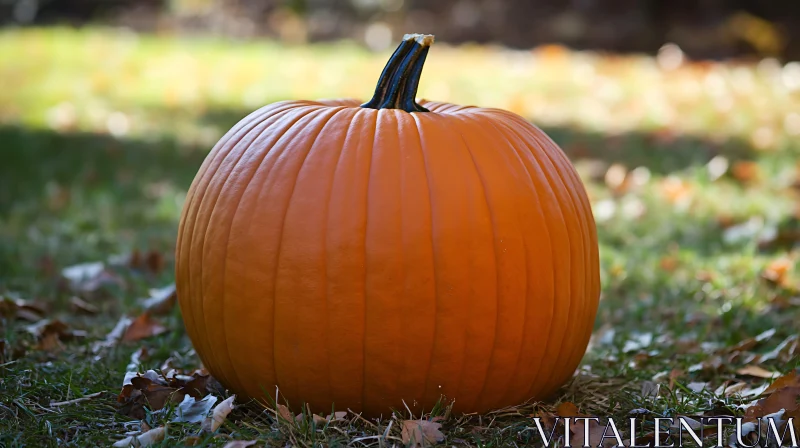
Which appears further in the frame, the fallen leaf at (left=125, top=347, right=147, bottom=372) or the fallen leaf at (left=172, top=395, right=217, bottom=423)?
the fallen leaf at (left=125, top=347, right=147, bottom=372)

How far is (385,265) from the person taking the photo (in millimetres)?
2055

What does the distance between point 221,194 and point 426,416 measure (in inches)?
31.1

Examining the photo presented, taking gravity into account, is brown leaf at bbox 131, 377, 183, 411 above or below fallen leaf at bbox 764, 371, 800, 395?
below

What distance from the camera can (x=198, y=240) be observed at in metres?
2.27

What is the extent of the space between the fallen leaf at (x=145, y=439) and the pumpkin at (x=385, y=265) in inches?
10.3

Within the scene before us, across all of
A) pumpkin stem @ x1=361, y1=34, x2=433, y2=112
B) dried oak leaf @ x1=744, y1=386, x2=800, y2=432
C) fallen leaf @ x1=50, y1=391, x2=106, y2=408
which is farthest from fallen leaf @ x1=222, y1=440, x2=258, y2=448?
dried oak leaf @ x1=744, y1=386, x2=800, y2=432

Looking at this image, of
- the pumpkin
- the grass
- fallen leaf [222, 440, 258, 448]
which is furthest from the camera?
the grass

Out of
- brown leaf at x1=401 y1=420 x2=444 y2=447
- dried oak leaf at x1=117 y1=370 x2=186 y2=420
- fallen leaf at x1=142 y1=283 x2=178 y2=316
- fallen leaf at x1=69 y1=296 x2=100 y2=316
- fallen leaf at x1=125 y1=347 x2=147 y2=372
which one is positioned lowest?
fallen leaf at x1=69 y1=296 x2=100 y2=316

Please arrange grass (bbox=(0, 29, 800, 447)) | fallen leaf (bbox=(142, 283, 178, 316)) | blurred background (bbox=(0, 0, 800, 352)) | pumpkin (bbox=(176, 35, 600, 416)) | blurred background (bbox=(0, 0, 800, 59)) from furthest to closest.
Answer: blurred background (bbox=(0, 0, 800, 59))
blurred background (bbox=(0, 0, 800, 352))
fallen leaf (bbox=(142, 283, 178, 316))
grass (bbox=(0, 29, 800, 447))
pumpkin (bbox=(176, 35, 600, 416))

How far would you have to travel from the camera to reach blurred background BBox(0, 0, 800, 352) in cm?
376

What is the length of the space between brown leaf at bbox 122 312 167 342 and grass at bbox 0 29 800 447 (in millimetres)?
33

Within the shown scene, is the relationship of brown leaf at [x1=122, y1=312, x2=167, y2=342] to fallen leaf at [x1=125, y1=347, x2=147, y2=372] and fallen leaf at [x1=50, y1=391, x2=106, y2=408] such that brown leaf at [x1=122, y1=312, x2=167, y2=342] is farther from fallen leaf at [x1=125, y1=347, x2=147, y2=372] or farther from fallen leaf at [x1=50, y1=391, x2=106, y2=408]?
fallen leaf at [x1=50, y1=391, x2=106, y2=408]

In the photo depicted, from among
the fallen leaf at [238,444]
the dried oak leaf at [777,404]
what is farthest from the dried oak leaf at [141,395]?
the dried oak leaf at [777,404]

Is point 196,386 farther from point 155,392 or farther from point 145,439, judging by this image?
point 145,439
